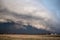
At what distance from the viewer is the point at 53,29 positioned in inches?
102

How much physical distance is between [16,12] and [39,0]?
0.41 metres

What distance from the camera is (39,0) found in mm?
2631

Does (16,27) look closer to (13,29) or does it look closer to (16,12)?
(13,29)

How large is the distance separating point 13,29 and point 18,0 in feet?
1.53

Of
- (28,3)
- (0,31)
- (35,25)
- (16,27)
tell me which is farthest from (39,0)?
(0,31)

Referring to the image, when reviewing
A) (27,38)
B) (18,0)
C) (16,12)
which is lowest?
(27,38)

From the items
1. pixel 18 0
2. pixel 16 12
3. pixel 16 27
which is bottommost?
pixel 16 27

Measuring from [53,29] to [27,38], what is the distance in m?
0.43

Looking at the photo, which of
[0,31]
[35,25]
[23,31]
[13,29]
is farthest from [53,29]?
[0,31]

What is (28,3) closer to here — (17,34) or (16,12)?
(16,12)

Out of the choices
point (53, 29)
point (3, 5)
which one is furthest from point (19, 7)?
point (53, 29)

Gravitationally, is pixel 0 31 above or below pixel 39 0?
below

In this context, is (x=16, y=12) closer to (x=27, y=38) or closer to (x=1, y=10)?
(x=1, y=10)

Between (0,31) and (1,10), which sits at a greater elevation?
(1,10)
